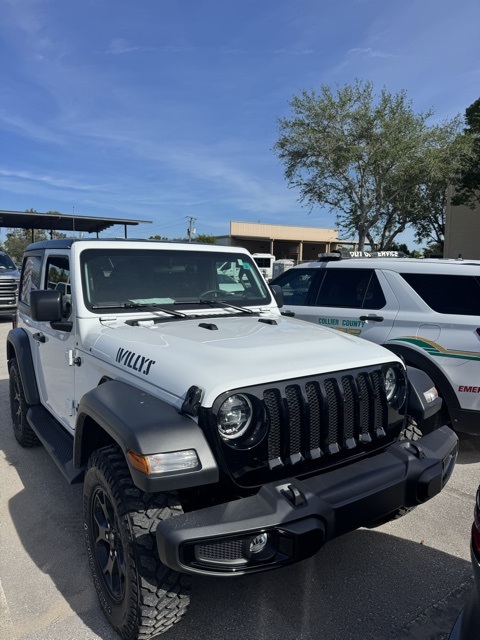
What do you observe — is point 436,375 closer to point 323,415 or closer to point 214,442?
point 323,415

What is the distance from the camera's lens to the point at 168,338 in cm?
277

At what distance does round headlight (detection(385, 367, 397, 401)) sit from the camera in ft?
8.97

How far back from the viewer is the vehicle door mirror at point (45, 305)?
3.08 meters

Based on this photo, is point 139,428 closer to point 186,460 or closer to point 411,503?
point 186,460

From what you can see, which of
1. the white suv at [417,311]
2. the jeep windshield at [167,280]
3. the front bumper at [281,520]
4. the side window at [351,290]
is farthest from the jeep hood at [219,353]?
the side window at [351,290]

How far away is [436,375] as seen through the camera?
4.37 m

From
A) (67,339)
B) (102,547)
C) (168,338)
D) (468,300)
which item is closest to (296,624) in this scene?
(102,547)

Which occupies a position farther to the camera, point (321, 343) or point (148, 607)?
point (321, 343)

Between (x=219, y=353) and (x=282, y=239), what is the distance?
50798 mm

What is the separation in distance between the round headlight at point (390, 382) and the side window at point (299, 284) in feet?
10.1

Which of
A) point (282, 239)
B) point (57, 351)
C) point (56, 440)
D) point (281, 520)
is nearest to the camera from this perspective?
point (281, 520)

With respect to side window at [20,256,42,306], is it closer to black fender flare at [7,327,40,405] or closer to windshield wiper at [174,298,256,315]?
black fender flare at [7,327,40,405]

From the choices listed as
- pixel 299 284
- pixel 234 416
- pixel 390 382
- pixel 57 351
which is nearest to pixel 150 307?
pixel 57 351

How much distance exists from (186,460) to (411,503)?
1195 mm
